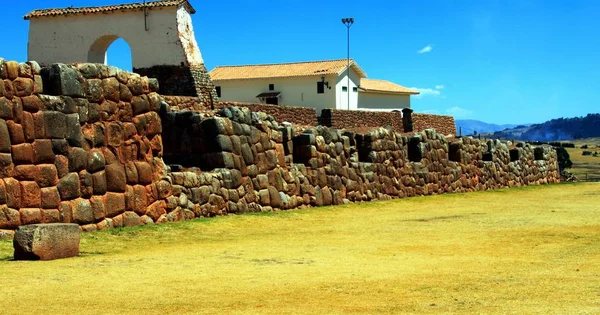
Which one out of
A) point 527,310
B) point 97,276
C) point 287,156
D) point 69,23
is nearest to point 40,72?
point 97,276

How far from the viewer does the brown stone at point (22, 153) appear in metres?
12.7

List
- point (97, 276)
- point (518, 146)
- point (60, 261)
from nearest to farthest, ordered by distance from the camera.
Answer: point (97, 276) → point (60, 261) → point (518, 146)

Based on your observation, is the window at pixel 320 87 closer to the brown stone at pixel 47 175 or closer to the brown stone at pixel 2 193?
the brown stone at pixel 47 175

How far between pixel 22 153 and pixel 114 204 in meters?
1.96

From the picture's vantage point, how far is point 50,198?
13117 mm

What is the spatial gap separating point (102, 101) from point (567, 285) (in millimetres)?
8716

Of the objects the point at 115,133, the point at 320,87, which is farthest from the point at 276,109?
the point at 320,87

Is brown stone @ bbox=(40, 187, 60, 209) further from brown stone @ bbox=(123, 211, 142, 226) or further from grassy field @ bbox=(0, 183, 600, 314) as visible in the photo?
brown stone @ bbox=(123, 211, 142, 226)

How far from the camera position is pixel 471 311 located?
690 cm

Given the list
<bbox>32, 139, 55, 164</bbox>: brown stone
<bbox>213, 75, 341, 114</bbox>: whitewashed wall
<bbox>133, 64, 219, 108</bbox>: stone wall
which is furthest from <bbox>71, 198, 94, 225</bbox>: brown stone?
<bbox>213, 75, 341, 114</bbox>: whitewashed wall

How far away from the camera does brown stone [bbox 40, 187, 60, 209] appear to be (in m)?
13.0

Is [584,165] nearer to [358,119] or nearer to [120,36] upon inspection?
[358,119]

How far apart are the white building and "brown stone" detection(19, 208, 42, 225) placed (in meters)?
52.3

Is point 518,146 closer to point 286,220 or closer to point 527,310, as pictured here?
point 286,220
